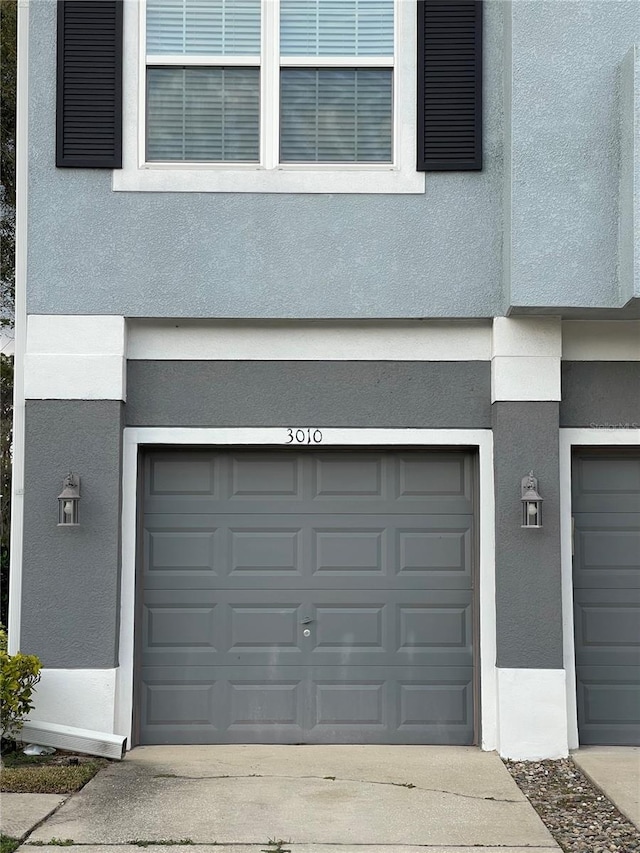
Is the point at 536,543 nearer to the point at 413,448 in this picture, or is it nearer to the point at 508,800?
the point at 413,448

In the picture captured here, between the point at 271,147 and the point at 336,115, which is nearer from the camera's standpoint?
the point at 271,147

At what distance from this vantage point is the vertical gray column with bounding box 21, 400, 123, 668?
8.10 m

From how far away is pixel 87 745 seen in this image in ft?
25.7

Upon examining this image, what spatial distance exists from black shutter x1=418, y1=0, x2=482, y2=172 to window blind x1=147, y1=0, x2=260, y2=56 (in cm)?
141

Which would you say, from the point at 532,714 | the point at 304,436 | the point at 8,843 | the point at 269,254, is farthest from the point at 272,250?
the point at 8,843

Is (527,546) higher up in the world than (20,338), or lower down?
lower down

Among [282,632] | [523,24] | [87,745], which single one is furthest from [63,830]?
[523,24]

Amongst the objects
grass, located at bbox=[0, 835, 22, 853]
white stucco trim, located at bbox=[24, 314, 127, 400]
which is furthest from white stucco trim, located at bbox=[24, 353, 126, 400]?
grass, located at bbox=[0, 835, 22, 853]

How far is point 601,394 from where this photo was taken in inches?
335

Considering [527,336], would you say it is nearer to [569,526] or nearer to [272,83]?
[569,526]

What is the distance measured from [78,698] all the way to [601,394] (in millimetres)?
4725

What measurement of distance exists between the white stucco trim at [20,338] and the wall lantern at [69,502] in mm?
364

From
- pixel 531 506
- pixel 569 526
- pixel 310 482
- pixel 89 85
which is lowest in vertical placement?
pixel 569 526

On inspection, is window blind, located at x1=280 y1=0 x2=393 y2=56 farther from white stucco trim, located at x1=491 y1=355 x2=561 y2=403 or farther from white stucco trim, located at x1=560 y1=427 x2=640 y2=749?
white stucco trim, located at x1=560 y1=427 x2=640 y2=749
